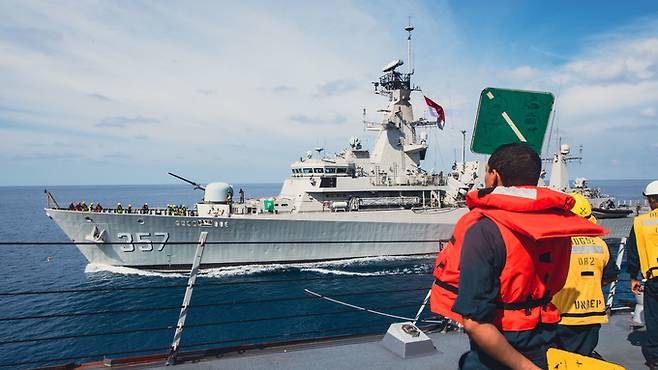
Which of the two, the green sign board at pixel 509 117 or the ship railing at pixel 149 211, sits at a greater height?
the green sign board at pixel 509 117

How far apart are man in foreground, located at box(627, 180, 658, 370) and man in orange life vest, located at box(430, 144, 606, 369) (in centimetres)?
218

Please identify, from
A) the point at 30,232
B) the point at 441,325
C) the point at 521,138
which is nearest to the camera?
the point at 521,138

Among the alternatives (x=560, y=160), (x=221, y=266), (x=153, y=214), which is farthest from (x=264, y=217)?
(x=560, y=160)

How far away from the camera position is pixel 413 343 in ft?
11.8

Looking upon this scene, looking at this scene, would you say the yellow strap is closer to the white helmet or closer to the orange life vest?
the orange life vest

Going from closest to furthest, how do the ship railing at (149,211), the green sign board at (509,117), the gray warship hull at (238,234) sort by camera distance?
the green sign board at (509,117) → the gray warship hull at (238,234) → the ship railing at (149,211)

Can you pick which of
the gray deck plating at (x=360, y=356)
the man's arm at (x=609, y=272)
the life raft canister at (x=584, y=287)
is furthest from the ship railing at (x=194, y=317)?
the life raft canister at (x=584, y=287)

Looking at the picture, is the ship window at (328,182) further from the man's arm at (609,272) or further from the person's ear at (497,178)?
the person's ear at (497,178)

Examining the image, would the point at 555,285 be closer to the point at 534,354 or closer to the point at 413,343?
the point at 534,354

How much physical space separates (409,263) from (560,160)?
1626 centimetres

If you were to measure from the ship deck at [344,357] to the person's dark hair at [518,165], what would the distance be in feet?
7.48

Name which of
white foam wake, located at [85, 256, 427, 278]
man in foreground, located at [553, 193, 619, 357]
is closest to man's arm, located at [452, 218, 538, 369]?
man in foreground, located at [553, 193, 619, 357]

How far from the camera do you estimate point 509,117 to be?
155 inches

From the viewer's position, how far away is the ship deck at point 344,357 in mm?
3342
